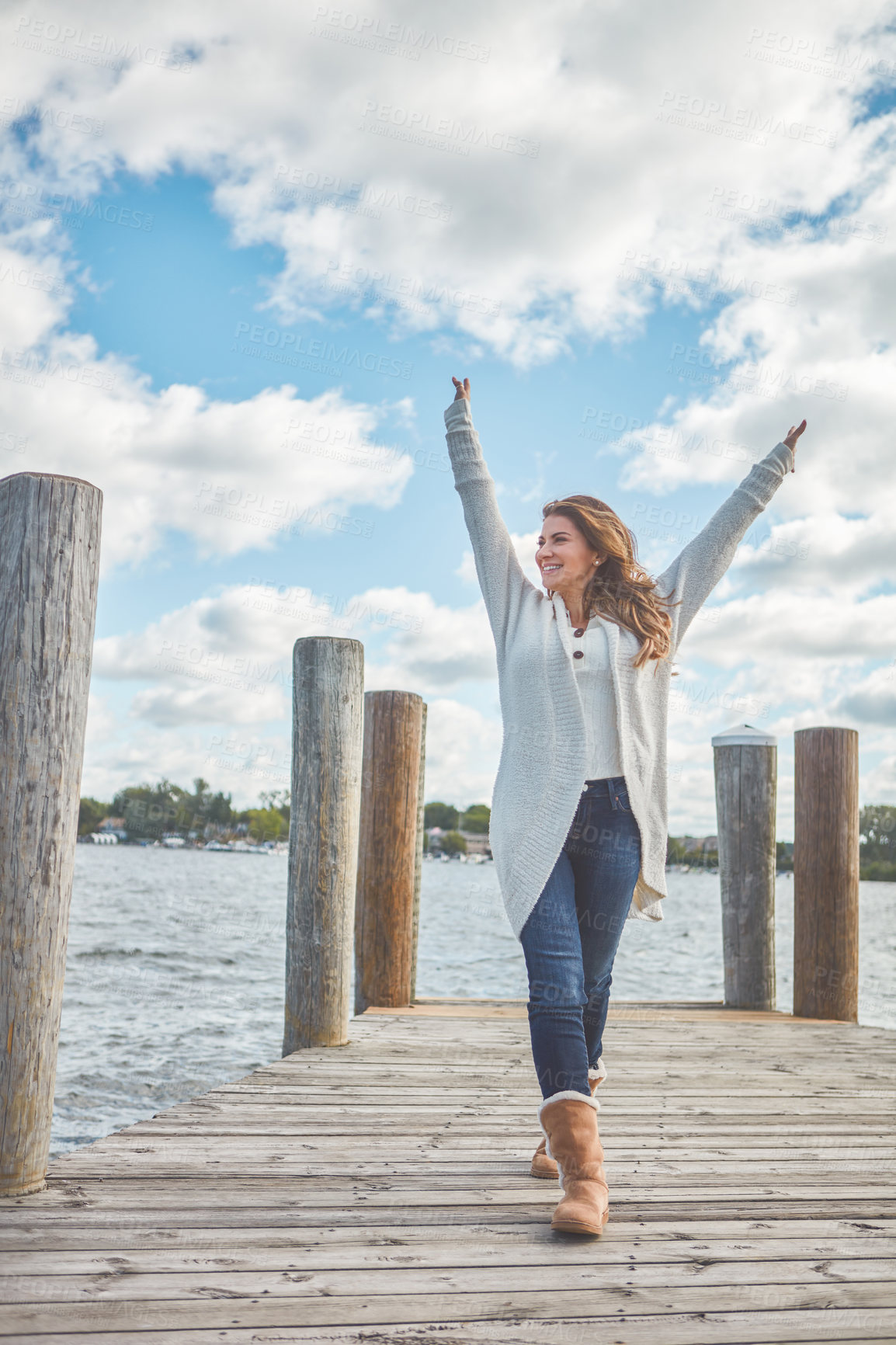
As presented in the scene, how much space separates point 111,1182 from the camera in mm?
2650

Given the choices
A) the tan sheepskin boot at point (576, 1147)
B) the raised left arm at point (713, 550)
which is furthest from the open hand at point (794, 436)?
the tan sheepskin boot at point (576, 1147)

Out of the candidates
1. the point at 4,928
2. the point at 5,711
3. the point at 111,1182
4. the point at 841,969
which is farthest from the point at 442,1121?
the point at 841,969

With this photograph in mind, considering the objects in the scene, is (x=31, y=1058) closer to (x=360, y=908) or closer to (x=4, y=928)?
(x=4, y=928)

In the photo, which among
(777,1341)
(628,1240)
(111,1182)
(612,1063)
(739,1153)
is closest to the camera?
(777,1341)

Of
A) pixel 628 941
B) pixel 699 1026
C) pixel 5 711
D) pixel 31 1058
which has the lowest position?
pixel 628 941

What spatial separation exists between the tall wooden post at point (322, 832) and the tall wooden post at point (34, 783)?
1.91 metres

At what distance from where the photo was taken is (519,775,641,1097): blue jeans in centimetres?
254

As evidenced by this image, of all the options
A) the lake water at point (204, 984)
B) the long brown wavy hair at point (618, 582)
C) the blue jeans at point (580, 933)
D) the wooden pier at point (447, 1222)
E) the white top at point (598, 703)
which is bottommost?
the lake water at point (204, 984)

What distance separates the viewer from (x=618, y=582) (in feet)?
9.75

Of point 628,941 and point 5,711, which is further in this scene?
point 628,941

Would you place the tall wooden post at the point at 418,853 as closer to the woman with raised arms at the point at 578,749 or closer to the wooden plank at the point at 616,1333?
the woman with raised arms at the point at 578,749

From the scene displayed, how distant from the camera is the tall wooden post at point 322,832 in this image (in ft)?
14.6

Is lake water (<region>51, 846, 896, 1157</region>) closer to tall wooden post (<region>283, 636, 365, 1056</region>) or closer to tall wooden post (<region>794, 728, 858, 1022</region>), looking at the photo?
tall wooden post (<region>283, 636, 365, 1056</region>)

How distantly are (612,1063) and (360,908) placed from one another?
165 centimetres
